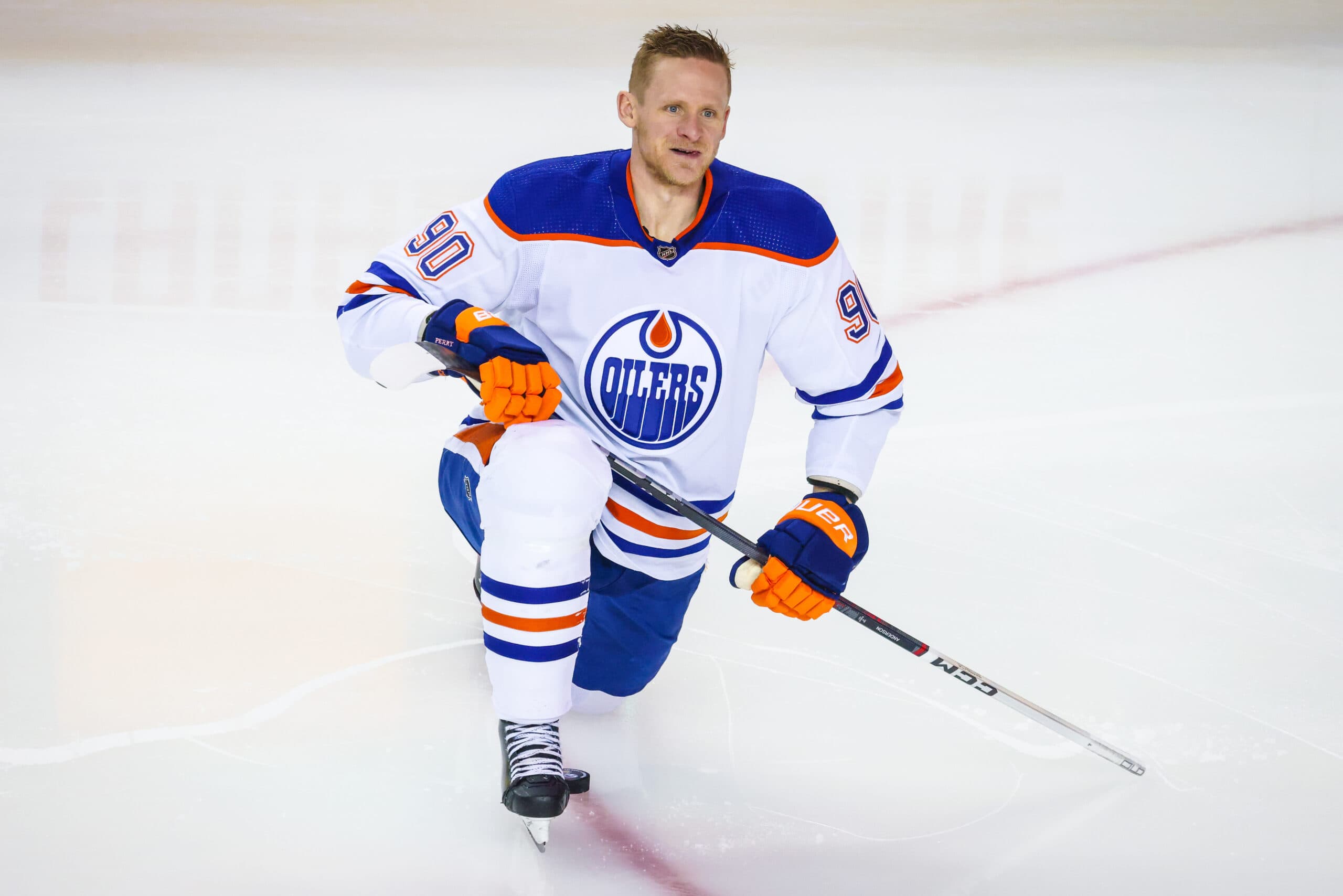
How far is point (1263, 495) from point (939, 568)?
69cm

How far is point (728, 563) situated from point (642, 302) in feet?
2.53

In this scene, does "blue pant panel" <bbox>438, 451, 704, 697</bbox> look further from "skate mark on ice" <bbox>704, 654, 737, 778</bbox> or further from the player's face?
the player's face

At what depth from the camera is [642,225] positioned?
5.24ft

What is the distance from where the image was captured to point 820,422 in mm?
1738

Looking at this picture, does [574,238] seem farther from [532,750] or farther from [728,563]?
[728,563]

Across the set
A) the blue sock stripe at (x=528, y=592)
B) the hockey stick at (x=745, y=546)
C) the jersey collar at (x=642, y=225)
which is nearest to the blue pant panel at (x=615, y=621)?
the hockey stick at (x=745, y=546)

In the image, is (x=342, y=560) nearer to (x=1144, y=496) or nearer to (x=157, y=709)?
(x=157, y=709)

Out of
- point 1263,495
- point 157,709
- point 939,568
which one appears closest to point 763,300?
point 939,568

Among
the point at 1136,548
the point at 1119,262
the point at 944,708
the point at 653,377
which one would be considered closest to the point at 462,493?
the point at 653,377

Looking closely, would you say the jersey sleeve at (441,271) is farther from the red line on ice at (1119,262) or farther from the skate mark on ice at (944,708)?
the red line on ice at (1119,262)

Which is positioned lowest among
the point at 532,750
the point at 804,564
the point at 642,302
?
the point at 532,750

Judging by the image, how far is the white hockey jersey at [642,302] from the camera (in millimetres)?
1588

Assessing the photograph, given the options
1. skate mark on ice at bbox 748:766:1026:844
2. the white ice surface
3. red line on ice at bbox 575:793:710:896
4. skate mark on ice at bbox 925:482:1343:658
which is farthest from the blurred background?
red line on ice at bbox 575:793:710:896

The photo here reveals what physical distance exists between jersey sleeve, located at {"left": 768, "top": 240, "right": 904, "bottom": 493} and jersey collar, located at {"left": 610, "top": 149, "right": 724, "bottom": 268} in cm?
15
